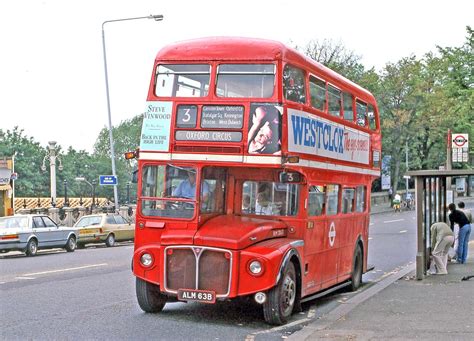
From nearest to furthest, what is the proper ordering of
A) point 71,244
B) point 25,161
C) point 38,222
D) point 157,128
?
point 157,128 < point 38,222 < point 71,244 < point 25,161

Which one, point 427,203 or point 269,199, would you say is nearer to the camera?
point 269,199

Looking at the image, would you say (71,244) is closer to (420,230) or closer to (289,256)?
(420,230)

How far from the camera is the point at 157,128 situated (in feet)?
38.8

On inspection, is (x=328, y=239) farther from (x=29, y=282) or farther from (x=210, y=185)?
(x=29, y=282)

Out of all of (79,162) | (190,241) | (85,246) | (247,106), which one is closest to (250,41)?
(247,106)

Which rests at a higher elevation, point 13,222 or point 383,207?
point 383,207

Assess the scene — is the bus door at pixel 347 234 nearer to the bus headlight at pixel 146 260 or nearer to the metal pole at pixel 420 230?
the metal pole at pixel 420 230

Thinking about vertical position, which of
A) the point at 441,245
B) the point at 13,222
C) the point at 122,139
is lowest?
the point at 441,245

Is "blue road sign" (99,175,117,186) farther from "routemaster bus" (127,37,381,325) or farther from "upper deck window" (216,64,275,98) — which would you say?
"upper deck window" (216,64,275,98)

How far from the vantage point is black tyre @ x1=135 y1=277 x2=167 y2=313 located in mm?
11875

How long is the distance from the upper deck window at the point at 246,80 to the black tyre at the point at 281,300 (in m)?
2.55

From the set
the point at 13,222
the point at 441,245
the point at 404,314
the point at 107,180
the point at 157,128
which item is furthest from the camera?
the point at 107,180

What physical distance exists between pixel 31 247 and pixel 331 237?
1542 cm

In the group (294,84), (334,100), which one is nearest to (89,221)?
(334,100)
